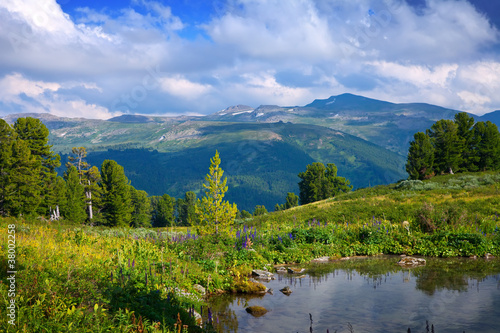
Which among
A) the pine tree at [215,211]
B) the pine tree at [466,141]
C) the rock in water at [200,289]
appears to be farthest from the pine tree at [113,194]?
the pine tree at [466,141]

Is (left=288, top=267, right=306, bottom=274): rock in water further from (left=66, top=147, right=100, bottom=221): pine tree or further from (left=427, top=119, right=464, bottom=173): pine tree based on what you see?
(left=427, top=119, right=464, bottom=173): pine tree

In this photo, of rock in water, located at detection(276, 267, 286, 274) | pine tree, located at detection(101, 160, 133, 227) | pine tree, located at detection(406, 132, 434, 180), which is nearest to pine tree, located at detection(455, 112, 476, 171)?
pine tree, located at detection(406, 132, 434, 180)

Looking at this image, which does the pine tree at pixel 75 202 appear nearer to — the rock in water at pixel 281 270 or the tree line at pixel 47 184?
the tree line at pixel 47 184

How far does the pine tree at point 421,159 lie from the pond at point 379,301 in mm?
59650

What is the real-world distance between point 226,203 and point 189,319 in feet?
42.4

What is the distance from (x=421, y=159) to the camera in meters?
70.4

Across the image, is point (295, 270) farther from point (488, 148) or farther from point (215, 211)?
point (488, 148)

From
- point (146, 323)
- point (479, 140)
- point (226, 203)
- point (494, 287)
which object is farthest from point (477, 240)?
point (479, 140)

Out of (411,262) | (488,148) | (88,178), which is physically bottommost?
(411,262)

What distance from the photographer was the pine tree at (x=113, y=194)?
70250 mm

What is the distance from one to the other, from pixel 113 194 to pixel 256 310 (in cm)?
6587

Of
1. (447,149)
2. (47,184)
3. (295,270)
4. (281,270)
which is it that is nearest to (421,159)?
(447,149)

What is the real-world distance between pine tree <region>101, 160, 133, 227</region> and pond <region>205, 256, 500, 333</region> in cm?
6152

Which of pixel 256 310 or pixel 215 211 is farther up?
pixel 215 211
